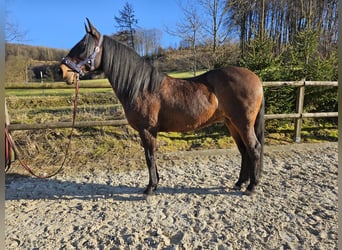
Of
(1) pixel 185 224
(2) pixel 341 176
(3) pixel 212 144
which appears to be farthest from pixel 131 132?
(2) pixel 341 176

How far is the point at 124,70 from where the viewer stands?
8.64 ft

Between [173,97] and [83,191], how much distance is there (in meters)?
1.73

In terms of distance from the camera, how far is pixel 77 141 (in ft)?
14.7

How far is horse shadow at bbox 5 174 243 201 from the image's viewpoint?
287 cm

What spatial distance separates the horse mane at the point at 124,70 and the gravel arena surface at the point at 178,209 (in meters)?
1.31

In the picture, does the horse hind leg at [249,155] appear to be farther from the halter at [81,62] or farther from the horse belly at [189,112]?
the halter at [81,62]

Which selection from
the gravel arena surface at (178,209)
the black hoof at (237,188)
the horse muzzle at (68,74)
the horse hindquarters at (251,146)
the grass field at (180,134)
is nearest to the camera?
the gravel arena surface at (178,209)

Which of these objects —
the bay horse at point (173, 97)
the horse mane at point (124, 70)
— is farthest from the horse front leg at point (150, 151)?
the horse mane at point (124, 70)

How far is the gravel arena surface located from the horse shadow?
0.01 meters

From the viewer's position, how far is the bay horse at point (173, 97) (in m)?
2.63

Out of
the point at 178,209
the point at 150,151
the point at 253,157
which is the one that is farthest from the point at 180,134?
the point at 178,209

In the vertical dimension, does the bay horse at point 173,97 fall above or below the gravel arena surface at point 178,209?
above

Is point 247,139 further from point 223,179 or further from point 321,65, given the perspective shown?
point 321,65

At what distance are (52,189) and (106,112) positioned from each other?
7.88 ft
